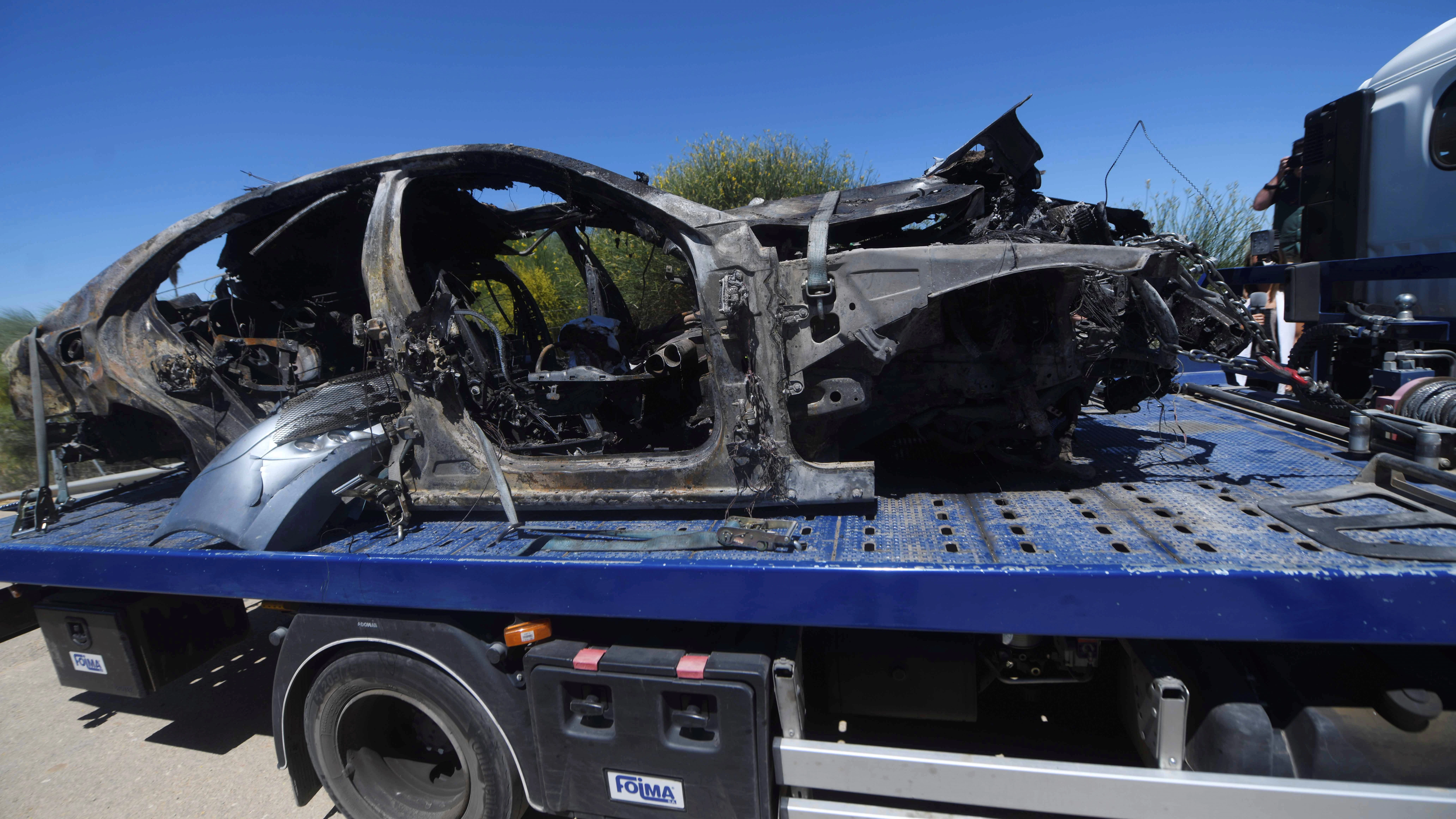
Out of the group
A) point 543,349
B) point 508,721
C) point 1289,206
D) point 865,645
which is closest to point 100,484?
point 543,349

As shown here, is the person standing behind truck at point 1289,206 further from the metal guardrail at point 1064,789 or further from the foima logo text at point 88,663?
the foima logo text at point 88,663

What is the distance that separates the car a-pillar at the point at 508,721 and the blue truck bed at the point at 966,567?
15cm

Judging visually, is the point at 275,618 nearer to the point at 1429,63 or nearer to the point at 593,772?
the point at 593,772

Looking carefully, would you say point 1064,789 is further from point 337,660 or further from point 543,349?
point 543,349

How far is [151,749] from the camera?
342 cm

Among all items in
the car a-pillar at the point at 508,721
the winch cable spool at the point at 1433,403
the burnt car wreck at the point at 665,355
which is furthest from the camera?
the winch cable spool at the point at 1433,403

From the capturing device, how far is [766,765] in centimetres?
199

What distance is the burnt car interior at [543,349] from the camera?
9.07 feet

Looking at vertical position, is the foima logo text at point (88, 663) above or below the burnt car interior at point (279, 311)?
below

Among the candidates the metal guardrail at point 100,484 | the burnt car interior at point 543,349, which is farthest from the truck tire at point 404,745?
the metal guardrail at point 100,484

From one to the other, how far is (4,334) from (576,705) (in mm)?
10521

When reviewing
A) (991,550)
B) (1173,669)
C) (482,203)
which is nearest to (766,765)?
(991,550)

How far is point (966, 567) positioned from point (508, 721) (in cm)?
159

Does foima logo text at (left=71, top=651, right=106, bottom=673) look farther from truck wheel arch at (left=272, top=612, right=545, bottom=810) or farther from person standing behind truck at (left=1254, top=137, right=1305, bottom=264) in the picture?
person standing behind truck at (left=1254, top=137, right=1305, bottom=264)
